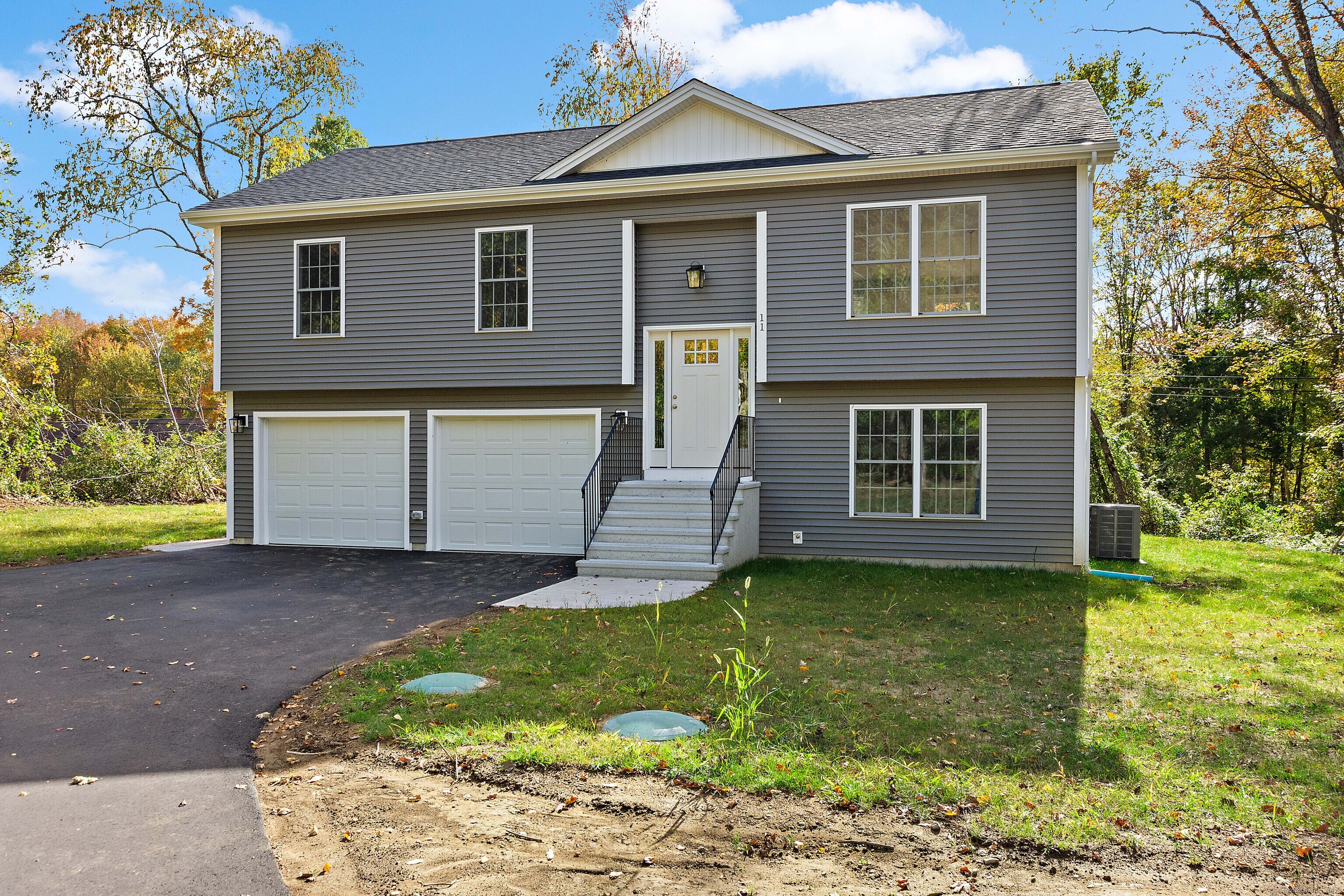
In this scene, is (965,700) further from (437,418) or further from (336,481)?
(336,481)

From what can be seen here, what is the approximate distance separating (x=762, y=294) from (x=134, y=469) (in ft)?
55.6

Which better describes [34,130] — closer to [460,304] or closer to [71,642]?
[460,304]

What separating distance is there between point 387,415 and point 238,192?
456 cm

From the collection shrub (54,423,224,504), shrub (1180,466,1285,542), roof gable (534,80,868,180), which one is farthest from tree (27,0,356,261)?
shrub (1180,466,1285,542)

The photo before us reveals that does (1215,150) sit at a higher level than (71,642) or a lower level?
higher

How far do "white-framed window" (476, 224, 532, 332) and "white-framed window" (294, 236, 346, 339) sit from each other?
2220 mm

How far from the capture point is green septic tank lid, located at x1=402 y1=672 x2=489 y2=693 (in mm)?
5270

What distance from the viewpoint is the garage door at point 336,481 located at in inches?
508

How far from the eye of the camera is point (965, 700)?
203 inches

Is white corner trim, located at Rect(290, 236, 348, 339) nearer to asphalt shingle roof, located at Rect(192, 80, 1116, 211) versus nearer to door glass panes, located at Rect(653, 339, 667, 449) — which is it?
asphalt shingle roof, located at Rect(192, 80, 1116, 211)

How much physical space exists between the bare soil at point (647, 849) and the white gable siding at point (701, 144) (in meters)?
9.39

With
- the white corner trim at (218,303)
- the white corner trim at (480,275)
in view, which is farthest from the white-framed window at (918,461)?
the white corner trim at (218,303)

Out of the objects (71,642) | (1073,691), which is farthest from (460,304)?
(1073,691)

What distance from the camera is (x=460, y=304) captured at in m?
12.3
